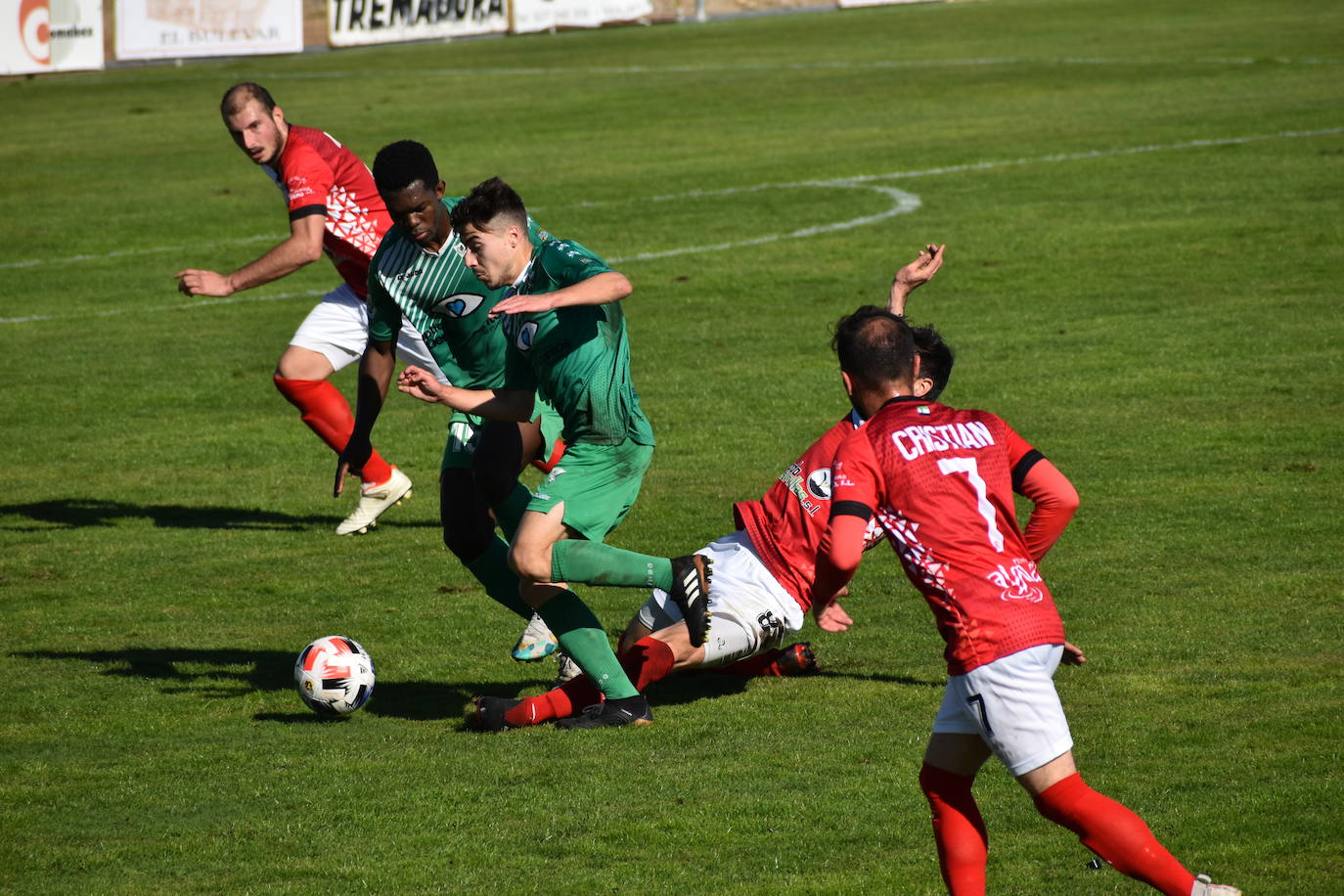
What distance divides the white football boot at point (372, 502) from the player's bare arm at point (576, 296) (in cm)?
396

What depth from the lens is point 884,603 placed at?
859 cm

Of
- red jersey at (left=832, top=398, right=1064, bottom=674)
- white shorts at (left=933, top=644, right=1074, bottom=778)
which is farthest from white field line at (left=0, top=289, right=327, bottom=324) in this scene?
white shorts at (left=933, top=644, right=1074, bottom=778)

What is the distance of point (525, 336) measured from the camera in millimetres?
7059

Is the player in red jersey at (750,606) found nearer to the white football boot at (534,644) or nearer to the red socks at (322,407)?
the white football boot at (534,644)

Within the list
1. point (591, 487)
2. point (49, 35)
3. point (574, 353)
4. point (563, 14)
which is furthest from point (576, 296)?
point (563, 14)

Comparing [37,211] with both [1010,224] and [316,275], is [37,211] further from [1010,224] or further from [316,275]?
[1010,224]

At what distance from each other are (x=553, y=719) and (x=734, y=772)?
1051 millimetres

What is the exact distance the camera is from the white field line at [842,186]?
59.7ft

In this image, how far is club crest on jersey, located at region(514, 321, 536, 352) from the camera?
7.03m

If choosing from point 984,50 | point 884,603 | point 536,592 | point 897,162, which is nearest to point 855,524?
point 536,592

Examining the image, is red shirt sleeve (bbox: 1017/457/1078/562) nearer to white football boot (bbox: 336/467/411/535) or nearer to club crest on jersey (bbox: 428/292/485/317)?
club crest on jersey (bbox: 428/292/485/317)

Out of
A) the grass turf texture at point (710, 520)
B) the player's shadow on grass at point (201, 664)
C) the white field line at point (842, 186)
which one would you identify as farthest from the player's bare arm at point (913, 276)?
the white field line at point (842, 186)

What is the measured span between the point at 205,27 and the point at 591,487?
34.3 m

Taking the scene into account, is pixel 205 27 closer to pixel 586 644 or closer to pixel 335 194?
pixel 335 194
